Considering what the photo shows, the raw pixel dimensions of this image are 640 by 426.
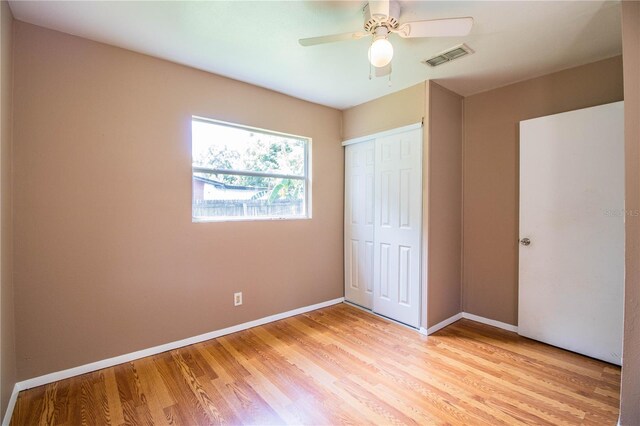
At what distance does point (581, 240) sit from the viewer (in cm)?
239

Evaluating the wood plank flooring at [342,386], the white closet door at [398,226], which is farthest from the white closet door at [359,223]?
the wood plank flooring at [342,386]

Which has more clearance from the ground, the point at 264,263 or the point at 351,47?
the point at 351,47

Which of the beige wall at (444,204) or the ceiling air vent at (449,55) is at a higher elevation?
the ceiling air vent at (449,55)

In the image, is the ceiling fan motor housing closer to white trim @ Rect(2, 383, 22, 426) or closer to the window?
the window

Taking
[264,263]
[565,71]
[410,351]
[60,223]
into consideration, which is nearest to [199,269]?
[264,263]

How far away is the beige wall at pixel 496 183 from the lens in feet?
8.77

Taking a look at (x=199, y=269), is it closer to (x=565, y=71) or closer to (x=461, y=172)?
(x=461, y=172)

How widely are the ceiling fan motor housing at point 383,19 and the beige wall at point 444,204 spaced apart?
1216mm

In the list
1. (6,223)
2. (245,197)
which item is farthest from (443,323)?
(6,223)

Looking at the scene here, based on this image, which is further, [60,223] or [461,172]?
[461,172]

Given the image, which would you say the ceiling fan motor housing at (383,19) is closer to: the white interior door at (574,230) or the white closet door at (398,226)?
the white closet door at (398,226)

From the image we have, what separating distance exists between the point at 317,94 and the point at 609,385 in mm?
3426

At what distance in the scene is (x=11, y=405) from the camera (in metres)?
1.74

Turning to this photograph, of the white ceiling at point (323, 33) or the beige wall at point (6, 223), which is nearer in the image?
the beige wall at point (6, 223)
